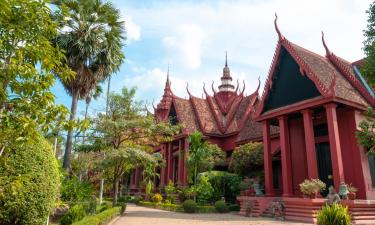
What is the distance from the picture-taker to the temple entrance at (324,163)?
50.4ft

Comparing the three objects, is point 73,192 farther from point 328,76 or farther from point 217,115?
point 217,115

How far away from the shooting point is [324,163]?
1566cm

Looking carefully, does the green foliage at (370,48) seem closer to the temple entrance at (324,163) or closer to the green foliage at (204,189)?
the temple entrance at (324,163)

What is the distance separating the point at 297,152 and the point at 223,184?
5.76m

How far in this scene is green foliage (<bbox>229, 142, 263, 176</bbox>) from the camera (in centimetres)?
1916

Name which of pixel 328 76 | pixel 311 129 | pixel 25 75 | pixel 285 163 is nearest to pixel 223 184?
pixel 285 163

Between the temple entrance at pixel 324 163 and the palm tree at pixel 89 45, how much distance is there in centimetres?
1120

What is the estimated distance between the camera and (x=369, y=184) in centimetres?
1373

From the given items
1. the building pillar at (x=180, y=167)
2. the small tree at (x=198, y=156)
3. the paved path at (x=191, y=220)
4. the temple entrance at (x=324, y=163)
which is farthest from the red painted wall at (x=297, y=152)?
the building pillar at (x=180, y=167)

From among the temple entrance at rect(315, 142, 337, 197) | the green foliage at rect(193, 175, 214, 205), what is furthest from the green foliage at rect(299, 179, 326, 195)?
the green foliage at rect(193, 175, 214, 205)

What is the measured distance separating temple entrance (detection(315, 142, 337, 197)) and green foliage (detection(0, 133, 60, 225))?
44.1 ft

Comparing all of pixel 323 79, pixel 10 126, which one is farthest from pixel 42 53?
pixel 323 79

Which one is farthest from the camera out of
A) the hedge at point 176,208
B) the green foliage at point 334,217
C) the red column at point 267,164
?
the hedge at point 176,208

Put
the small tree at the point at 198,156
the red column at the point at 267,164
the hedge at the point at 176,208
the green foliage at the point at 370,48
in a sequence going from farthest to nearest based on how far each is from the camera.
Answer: the small tree at the point at 198,156 < the hedge at the point at 176,208 < the red column at the point at 267,164 < the green foliage at the point at 370,48
